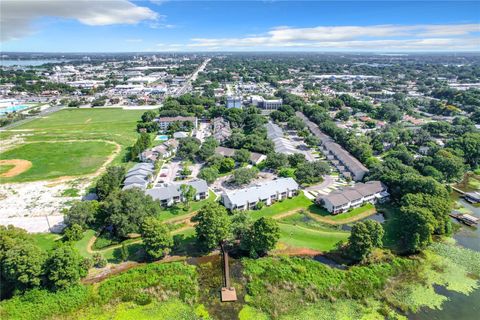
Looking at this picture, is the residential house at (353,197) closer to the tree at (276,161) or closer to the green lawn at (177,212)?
the tree at (276,161)

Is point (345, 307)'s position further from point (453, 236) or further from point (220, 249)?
point (453, 236)

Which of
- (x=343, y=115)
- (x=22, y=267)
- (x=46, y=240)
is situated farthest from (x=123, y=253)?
(x=343, y=115)

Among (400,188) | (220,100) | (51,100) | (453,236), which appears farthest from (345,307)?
(51,100)

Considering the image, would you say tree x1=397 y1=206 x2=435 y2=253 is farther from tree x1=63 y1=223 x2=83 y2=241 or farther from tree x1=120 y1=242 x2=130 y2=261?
tree x1=63 y1=223 x2=83 y2=241

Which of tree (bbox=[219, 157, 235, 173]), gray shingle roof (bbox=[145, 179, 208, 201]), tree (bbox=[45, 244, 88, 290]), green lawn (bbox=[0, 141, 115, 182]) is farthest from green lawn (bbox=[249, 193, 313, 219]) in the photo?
green lawn (bbox=[0, 141, 115, 182])

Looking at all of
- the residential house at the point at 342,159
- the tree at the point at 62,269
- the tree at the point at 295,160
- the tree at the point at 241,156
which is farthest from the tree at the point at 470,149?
the tree at the point at 62,269

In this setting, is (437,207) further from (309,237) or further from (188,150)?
(188,150)
